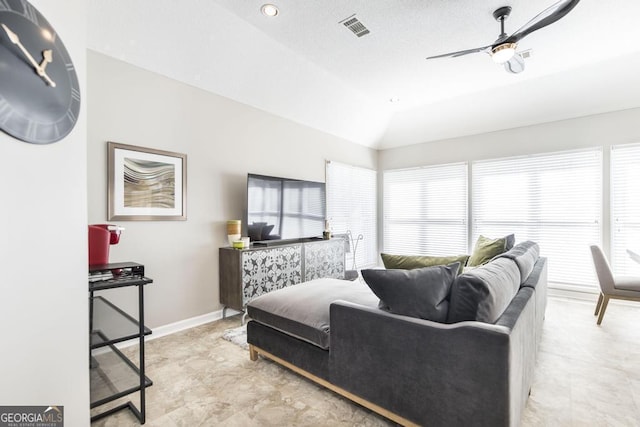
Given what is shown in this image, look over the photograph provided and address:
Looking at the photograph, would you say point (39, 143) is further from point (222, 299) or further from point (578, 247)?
point (578, 247)

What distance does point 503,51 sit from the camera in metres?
2.46

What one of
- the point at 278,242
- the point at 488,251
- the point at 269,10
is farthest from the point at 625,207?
the point at 269,10

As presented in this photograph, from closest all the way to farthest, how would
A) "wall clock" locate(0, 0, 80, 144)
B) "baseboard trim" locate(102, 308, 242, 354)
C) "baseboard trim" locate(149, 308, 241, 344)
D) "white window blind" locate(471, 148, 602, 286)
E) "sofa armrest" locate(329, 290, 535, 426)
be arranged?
1. "wall clock" locate(0, 0, 80, 144)
2. "sofa armrest" locate(329, 290, 535, 426)
3. "baseboard trim" locate(102, 308, 242, 354)
4. "baseboard trim" locate(149, 308, 241, 344)
5. "white window blind" locate(471, 148, 602, 286)

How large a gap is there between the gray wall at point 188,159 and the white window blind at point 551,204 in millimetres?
3599

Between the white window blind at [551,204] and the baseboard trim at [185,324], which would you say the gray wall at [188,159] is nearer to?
the baseboard trim at [185,324]

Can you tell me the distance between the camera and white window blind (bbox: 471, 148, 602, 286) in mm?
4168

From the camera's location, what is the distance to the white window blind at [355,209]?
5176mm

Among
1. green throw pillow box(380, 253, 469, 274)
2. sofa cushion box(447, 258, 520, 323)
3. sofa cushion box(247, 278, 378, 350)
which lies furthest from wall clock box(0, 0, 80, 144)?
sofa cushion box(447, 258, 520, 323)

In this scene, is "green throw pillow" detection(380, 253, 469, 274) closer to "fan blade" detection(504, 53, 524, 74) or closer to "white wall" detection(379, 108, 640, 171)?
"fan blade" detection(504, 53, 524, 74)

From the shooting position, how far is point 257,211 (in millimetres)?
3586

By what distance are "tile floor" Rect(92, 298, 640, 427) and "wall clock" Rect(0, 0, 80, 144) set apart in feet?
5.41

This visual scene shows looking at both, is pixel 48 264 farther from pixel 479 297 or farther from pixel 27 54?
pixel 479 297

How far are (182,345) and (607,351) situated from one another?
383cm

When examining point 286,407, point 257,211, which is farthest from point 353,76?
point 286,407
